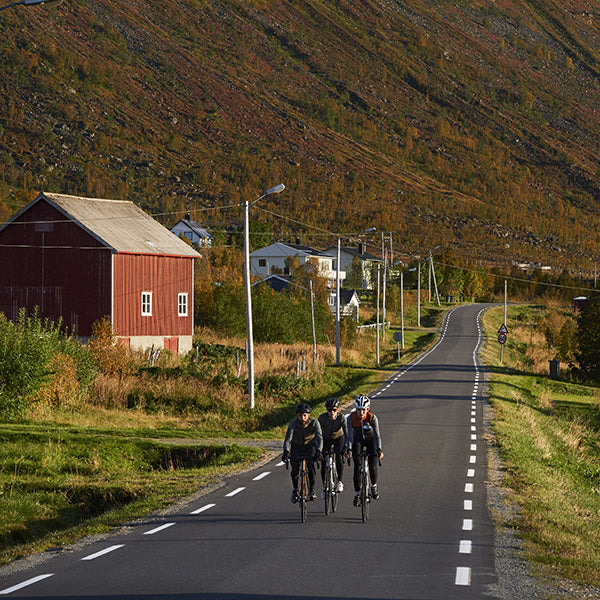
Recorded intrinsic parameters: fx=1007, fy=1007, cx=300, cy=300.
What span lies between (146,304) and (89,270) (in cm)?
389

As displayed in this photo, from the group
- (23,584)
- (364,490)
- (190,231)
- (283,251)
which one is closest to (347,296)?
(283,251)

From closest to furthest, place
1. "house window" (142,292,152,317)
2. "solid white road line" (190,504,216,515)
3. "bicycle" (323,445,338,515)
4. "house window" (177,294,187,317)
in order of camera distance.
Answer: "bicycle" (323,445,338,515) < "solid white road line" (190,504,216,515) < "house window" (142,292,152,317) < "house window" (177,294,187,317)

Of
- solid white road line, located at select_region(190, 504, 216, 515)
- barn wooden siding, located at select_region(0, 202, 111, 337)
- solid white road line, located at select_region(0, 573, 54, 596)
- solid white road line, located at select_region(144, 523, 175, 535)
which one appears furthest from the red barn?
solid white road line, located at select_region(0, 573, 54, 596)

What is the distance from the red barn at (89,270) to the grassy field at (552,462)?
61.2ft

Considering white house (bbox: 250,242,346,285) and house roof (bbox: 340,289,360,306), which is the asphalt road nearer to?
house roof (bbox: 340,289,360,306)

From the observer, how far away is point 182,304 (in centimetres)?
5738

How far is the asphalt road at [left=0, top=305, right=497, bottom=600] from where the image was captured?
11.2m

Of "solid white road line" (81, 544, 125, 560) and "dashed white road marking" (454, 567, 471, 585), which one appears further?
"solid white road line" (81, 544, 125, 560)

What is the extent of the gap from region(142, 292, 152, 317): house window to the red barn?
5 cm

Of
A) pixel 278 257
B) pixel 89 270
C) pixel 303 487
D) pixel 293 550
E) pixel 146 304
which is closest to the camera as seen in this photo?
pixel 293 550

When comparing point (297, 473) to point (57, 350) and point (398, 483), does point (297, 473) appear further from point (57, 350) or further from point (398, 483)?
point (57, 350)

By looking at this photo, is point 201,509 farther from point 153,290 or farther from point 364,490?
point 153,290

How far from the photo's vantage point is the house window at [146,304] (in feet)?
177

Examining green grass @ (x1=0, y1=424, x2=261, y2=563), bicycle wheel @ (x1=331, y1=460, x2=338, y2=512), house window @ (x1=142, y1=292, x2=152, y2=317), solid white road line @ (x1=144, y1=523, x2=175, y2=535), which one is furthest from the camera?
house window @ (x1=142, y1=292, x2=152, y2=317)
